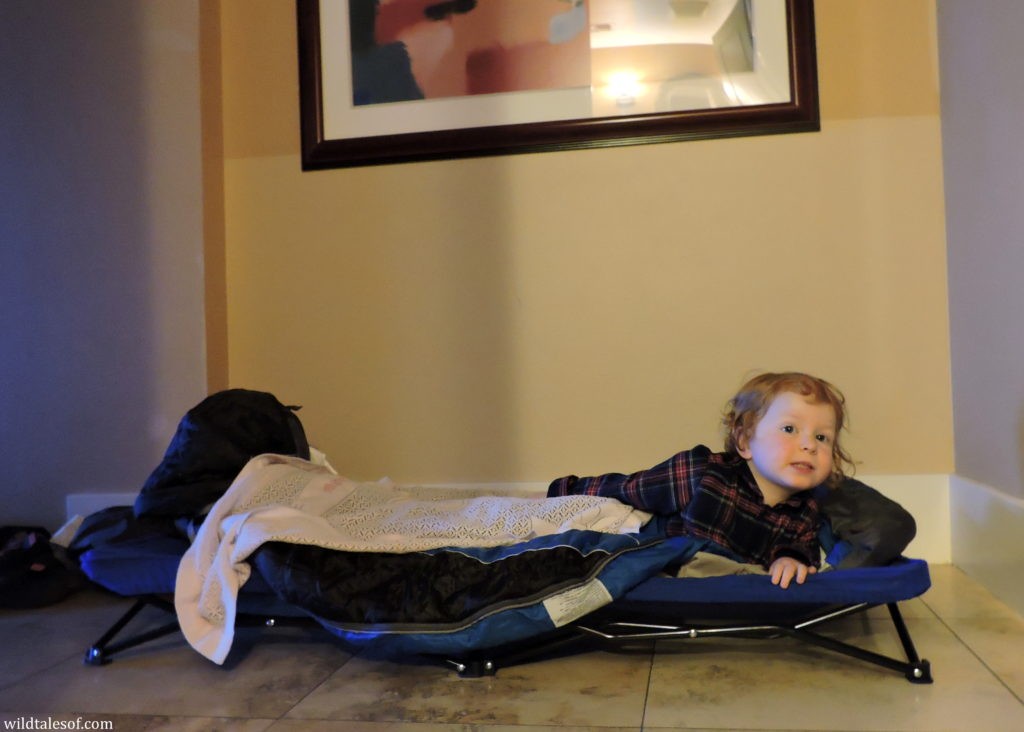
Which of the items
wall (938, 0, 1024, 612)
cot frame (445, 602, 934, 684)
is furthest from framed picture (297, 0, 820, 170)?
cot frame (445, 602, 934, 684)

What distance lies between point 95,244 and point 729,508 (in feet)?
5.84

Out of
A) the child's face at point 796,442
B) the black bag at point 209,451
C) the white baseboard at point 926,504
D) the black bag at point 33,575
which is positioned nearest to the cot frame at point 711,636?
the child's face at point 796,442

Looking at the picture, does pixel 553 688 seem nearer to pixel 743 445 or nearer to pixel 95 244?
pixel 743 445

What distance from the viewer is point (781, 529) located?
1.68 metres

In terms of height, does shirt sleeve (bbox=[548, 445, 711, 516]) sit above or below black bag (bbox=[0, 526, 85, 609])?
above

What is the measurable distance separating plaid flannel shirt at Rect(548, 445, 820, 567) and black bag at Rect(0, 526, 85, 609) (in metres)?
1.31

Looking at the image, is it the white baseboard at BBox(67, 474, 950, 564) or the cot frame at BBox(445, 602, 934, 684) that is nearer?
the cot frame at BBox(445, 602, 934, 684)

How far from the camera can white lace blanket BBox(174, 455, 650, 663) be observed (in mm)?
1535

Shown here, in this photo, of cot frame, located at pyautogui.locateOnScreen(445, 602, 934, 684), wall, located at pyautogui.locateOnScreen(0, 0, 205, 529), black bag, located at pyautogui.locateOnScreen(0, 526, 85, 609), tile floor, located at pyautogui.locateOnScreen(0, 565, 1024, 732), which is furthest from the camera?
wall, located at pyautogui.locateOnScreen(0, 0, 205, 529)

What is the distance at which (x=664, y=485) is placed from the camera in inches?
69.4

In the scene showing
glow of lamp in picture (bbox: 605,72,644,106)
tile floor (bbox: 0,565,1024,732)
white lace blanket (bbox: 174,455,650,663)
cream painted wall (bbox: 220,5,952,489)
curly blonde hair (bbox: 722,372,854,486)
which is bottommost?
tile floor (bbox: 0,565,1024,732)

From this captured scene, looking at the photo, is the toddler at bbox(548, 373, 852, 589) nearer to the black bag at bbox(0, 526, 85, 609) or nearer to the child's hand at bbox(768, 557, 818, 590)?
the child's hand at bbox(768, 557, 818, 590)

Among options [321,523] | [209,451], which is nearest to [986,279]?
[321,523]

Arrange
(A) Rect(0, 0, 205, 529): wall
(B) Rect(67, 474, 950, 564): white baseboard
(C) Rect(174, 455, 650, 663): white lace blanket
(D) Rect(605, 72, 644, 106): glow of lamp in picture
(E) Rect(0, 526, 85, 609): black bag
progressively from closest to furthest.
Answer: (C) Rect(174, 455, 650, 663): white lace blanket < (E) Rect(0, 526, 85, 609): black bag < (B) Rect(67, 474, 950, 564): white baseboard < (D) Rect(605, 72, 644, 106): glow of lamp in picture < (A) Rect(0, 0, 205, 529): wall
